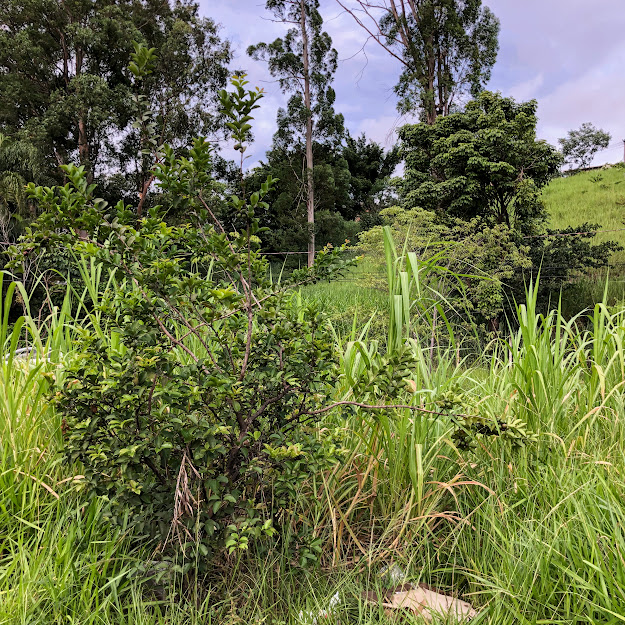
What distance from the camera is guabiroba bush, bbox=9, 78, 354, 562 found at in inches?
43.3

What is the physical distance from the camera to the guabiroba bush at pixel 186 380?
1.10 meters

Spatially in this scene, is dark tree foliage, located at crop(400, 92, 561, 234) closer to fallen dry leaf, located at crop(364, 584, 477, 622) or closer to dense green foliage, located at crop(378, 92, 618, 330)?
dense green foliage, located at crop(378, 92, 618, 330)

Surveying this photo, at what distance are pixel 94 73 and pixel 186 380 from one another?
19.8m

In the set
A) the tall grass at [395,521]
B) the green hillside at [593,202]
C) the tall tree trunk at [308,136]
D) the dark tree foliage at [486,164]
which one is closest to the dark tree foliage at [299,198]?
the tall tree trunk at [308,136]

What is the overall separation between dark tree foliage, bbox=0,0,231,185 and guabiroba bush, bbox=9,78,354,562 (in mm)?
16506

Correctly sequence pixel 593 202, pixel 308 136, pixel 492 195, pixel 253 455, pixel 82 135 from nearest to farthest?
pixel 253 455 → pixel 492 195 → pixel 308 136 → pixel 593 202 → pixel 82 135

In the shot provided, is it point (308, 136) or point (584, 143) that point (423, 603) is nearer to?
point (308, 136)

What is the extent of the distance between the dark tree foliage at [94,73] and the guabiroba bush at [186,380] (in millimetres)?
16506

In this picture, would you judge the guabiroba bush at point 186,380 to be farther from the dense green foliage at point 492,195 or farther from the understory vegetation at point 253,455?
the dense green foliage at point 492,195

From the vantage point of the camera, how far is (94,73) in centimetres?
1659

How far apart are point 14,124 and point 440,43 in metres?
15.5

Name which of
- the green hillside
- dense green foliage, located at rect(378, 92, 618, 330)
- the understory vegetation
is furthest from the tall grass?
the green hillside

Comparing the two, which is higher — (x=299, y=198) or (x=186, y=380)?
(x=299, y=198)

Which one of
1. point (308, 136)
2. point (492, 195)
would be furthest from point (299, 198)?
point (492, 195)
